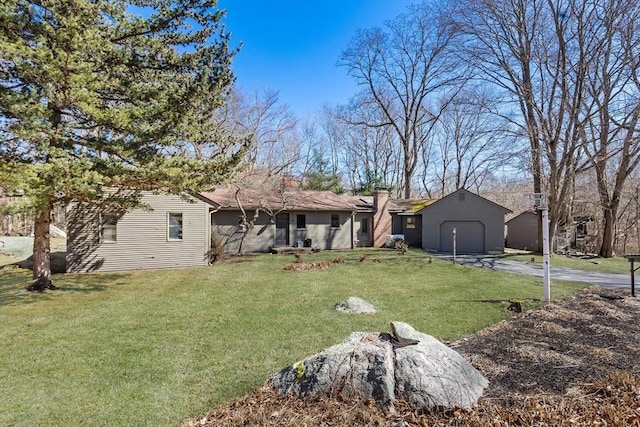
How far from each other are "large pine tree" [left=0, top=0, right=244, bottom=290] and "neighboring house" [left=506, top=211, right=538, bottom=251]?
Answer: 829 inches

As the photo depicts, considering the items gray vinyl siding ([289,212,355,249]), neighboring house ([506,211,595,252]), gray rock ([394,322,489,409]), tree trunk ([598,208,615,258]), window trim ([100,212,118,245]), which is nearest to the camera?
gray rock ([394,322,489,409])

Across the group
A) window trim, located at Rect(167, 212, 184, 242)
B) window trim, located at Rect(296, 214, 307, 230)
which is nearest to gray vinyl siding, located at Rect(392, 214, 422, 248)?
window trim, located at Rect(296, 214, 307, 230)

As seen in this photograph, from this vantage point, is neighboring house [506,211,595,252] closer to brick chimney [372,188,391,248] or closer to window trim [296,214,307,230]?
brick chimney [372,188,391,248]

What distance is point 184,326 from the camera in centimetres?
697

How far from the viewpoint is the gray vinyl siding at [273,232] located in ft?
60.5

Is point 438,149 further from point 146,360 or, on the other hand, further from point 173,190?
point 146,360

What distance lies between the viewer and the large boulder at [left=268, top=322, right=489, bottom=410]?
3.57m

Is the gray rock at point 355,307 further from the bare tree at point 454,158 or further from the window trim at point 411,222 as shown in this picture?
the bare tree at point 454,158

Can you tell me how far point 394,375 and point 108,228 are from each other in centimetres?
1337

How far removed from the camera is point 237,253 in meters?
18.4

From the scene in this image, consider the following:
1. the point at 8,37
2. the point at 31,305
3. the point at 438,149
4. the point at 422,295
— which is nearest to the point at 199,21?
the point at 8,37

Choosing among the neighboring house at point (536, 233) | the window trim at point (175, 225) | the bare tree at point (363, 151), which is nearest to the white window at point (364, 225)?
the neighboring house at point (536, 233)

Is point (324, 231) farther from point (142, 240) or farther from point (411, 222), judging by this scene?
point (142, 240)

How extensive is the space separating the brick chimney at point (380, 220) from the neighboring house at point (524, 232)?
378 inches
